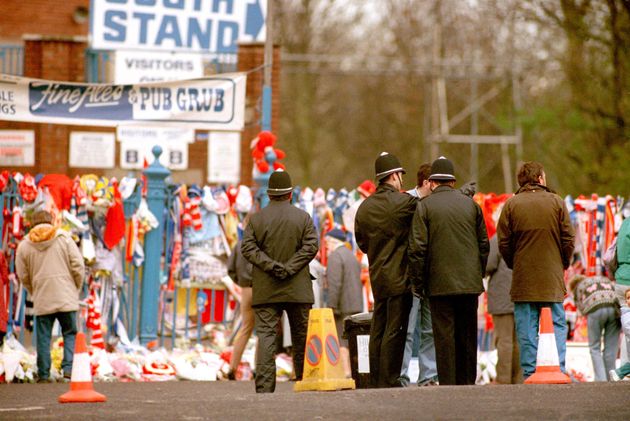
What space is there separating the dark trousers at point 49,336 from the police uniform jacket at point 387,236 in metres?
4.06

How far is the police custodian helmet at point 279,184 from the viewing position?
12.4 meters

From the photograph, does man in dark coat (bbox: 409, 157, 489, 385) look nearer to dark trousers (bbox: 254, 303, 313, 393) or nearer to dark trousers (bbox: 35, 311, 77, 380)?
dark trousers (bbox: 254, 303, 313, 393)

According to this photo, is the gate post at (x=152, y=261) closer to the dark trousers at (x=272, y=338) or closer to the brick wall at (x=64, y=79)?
the dark trousers at (x=272, y=338)

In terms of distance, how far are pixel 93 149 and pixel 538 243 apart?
15.3 metres

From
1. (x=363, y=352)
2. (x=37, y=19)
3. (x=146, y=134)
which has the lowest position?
(x=363, y=352)

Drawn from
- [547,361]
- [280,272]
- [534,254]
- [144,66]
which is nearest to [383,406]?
[547,361]

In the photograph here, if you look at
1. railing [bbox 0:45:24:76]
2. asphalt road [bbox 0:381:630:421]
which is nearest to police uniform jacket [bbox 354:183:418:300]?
asphalt road [bbox 0:381:630:421]

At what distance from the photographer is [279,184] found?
40.7 feet

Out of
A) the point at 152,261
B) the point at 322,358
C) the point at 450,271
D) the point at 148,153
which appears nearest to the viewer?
the point at 322,358

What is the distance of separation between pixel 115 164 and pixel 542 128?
12.4 meters

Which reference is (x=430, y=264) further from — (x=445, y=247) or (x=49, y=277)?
(x=49, y=277)

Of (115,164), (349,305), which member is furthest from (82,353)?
(115,164)

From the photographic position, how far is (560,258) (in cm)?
1234

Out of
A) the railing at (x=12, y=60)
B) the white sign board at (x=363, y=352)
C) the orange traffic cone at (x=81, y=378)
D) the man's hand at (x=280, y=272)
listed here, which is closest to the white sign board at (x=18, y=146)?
the railing at (x=12, y=60)
